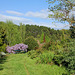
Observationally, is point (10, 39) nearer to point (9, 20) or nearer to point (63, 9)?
point (9, 20)

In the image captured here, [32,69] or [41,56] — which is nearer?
[32,69]

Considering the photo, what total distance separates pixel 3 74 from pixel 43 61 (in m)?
3.25

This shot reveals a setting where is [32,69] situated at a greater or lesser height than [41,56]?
lesser

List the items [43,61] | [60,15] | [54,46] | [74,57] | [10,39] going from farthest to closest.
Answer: [10,39], [54,46], [43,61], [60,15], [74,57]

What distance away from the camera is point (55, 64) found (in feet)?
25.8

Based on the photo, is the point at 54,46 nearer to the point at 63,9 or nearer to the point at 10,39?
the point at 63,9

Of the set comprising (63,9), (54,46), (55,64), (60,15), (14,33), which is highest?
(63,9)

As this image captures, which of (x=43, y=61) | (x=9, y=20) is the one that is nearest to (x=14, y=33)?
(x=9, y=20)

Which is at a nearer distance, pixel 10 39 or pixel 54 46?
pixel 54 46

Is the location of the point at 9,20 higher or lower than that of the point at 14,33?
higher

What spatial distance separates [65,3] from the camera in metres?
7.48

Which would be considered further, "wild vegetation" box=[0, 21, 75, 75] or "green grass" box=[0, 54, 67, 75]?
"wild vegetation" box=[0, 21, 75, 75]

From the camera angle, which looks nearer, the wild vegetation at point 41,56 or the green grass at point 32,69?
the green grass at point 32,69

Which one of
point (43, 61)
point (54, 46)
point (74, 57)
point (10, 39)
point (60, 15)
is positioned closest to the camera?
point (74, 57)
